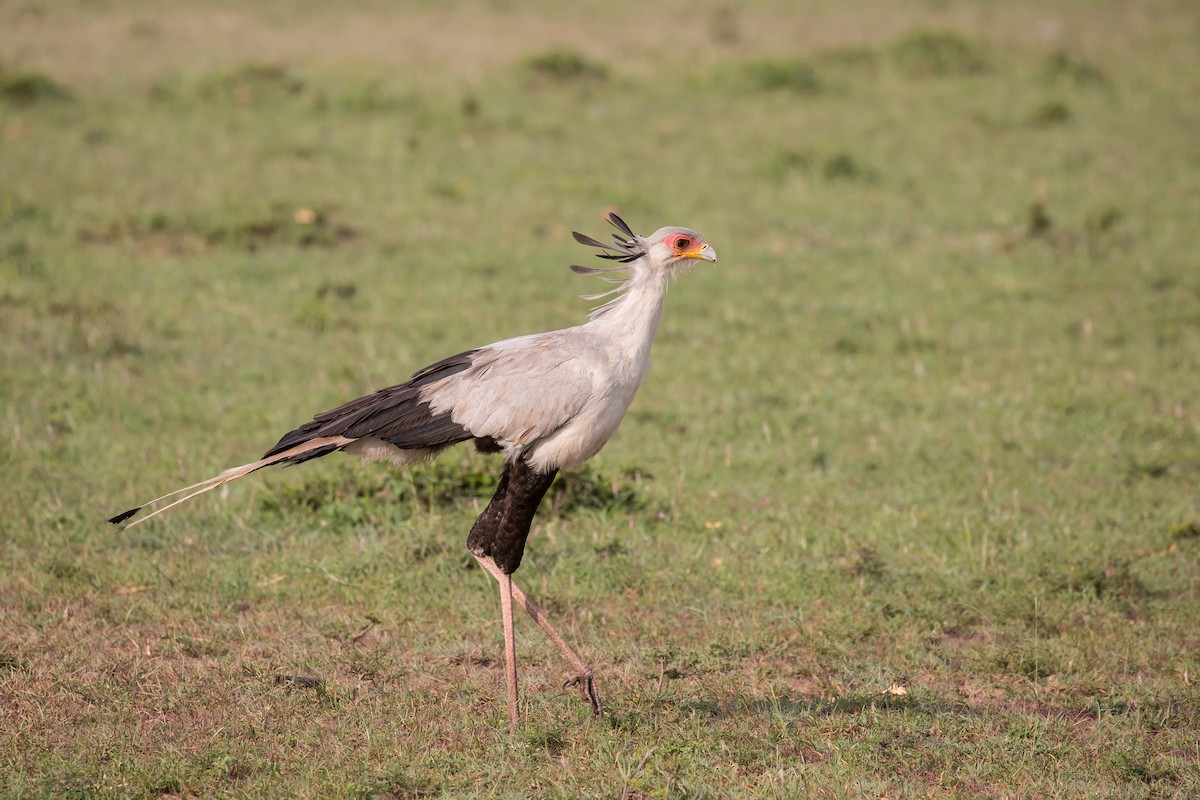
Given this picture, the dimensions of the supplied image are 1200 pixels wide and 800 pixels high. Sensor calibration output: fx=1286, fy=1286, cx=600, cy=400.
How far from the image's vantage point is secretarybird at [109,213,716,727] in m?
4.65

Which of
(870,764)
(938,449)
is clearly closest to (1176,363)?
(938,449)

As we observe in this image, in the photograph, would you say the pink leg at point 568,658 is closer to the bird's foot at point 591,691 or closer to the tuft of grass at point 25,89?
the bird's foot at point 591,691

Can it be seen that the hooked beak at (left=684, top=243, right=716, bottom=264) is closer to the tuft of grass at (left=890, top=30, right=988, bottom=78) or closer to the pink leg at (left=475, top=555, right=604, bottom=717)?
the pink leg at (left=475, top=555, right=604, bottom=717)

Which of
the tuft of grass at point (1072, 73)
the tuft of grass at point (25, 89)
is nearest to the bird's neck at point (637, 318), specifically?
the tuft of grass at point (25, 89)

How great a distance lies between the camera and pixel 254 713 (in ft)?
15.3

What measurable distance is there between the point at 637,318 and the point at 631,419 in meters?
2.99

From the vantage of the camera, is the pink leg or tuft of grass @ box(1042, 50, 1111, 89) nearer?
the pink leg

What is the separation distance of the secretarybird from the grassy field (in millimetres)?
627

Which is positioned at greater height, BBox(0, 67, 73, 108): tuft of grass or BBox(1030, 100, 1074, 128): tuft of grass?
BBox(1030, 100, 1074, 128): tuft of grass

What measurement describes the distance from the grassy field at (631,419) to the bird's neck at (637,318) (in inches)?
52.0

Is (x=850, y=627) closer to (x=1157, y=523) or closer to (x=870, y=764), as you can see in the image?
(x=870, y=764)

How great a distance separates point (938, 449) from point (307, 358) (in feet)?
13.1

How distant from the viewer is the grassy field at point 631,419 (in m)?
4.64

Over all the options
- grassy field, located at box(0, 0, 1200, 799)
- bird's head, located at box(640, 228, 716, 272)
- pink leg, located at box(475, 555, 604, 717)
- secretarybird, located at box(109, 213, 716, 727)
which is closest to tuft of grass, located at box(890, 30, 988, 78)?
grassy field, located at box(0, 0, 1200, 799)
